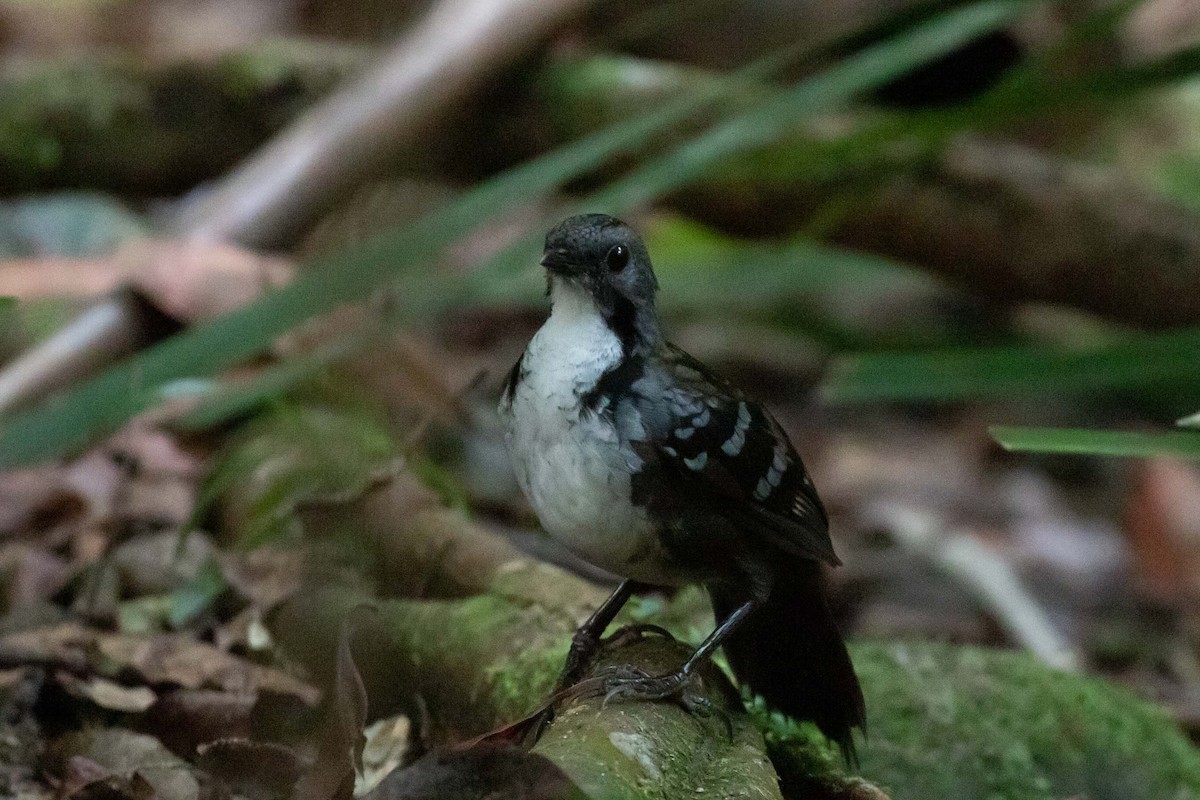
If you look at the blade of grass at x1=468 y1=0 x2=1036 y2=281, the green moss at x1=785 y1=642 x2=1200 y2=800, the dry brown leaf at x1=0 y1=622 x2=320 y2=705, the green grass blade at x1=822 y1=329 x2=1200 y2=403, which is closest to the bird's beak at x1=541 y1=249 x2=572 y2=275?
the dry brown leaf at x1=0 y1=622 x2=320 y2=705

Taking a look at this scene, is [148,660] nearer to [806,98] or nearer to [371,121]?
[806,98]

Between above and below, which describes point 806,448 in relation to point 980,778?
below

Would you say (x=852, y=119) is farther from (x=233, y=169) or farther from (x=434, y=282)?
(x=233, y=169)

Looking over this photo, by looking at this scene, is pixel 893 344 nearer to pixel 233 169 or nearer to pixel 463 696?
pixel 233 169

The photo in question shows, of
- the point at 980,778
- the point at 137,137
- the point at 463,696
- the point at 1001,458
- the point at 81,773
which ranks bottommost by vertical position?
the point at 1001,458

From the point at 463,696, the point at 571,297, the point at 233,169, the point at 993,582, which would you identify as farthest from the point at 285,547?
the point at 233,169

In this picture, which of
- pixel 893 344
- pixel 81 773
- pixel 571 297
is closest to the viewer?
pixel 81 773

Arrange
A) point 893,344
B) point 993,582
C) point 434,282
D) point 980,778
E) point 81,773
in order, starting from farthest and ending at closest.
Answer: point 893,344
point 993,582
point 434,282
point 980,778
point 81,773

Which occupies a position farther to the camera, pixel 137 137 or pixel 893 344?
pixel 893 344
